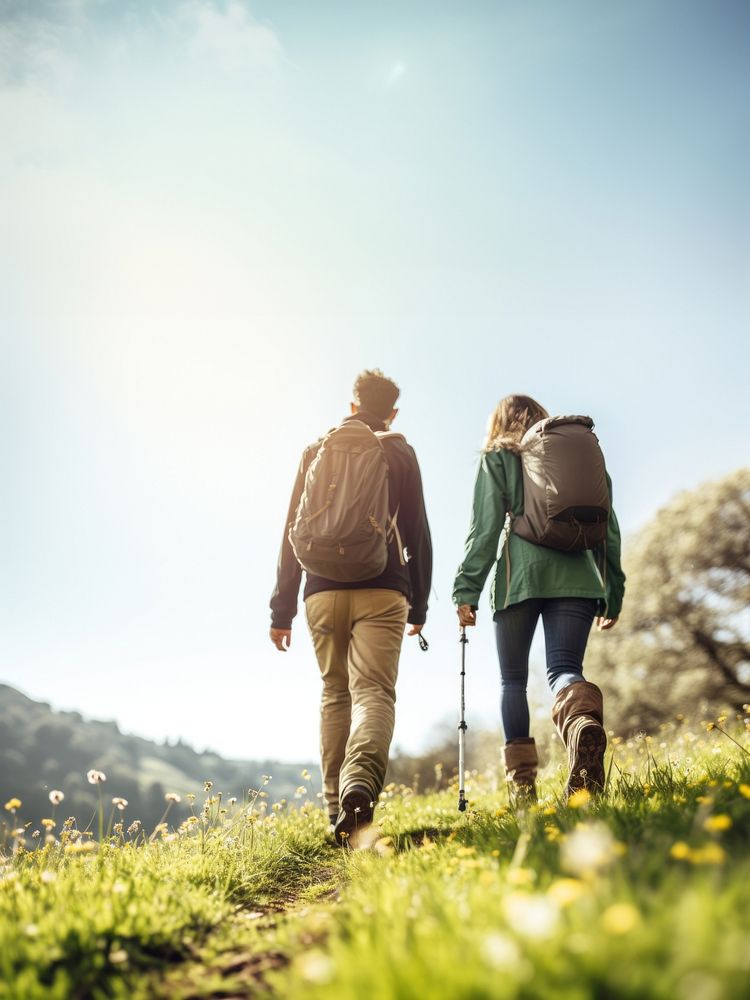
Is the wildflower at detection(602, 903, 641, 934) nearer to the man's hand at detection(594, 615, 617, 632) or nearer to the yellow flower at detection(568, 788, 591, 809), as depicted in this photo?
the yellow flower at detection(568, 788, 591, 809)

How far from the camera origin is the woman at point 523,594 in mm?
4184

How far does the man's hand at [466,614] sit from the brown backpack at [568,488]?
2.06ft

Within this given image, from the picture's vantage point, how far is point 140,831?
14.5ft

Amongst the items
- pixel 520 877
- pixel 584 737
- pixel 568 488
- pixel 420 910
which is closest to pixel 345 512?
pixel 568 488

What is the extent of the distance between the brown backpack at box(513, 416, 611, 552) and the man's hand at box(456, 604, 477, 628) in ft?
2.06

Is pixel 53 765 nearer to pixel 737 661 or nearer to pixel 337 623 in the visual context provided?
pixel 737 661

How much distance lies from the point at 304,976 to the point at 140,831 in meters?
3.28

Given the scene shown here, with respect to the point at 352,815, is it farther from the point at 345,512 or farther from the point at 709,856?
the point at 709,856

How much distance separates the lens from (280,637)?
17.0ft

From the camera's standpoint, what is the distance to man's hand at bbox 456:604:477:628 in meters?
4.55

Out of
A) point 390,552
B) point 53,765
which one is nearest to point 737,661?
point 390,552

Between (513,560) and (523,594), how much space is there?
0.28 meters

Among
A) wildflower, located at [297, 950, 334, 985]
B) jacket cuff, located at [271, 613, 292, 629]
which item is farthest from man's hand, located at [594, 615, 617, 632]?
wildflower, located at [297, 950, 334, 985]

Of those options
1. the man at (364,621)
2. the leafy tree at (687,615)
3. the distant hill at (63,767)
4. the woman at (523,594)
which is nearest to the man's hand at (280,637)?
the man at (364,621)
